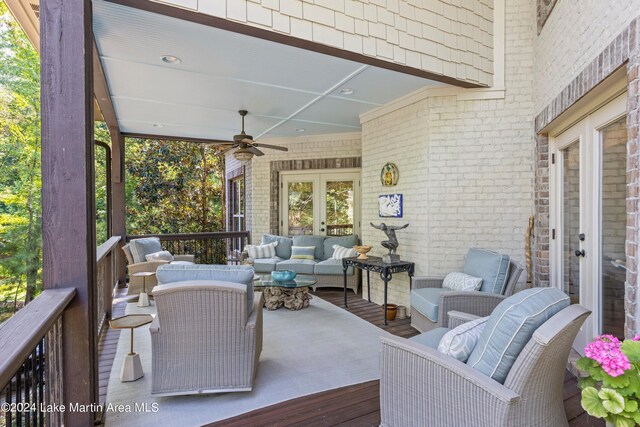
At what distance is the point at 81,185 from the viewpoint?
182 cm

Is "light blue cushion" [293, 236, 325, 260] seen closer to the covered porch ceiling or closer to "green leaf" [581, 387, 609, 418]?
the covered porch ceiling

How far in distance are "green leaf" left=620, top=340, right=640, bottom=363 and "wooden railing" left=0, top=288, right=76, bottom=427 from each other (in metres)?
1.99

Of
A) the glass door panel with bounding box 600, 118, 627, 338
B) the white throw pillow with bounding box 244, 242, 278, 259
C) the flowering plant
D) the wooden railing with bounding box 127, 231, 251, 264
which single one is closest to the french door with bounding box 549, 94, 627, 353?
the glass door panel with bounding box 600, 118, 627, 338

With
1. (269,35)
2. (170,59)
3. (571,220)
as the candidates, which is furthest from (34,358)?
(571,220)

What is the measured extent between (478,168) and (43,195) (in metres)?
4.13

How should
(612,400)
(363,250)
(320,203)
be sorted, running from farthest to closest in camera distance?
(320,203) < (363,250) < (612,400)

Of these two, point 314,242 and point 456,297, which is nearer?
point 456,297

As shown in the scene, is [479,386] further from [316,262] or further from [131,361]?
[316,262]

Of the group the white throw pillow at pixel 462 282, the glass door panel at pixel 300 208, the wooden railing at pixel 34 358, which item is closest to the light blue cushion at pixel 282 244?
the glass door panel at pixel 300 208

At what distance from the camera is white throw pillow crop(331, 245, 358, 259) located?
609cm

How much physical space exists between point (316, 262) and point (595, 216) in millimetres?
4287

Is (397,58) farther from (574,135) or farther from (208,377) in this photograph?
(208,377)

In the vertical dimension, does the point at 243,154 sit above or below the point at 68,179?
above

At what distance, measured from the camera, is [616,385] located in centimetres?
126
